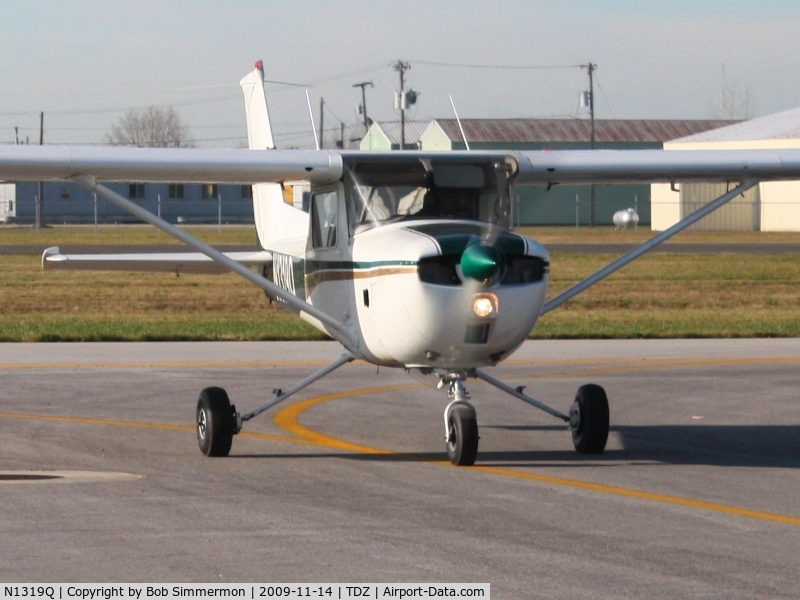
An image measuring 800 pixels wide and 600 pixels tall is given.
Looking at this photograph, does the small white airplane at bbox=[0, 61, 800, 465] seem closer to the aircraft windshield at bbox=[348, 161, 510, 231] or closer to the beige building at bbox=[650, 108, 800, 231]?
the aircraft windshield at bbox=[348, 161, 510, 231]

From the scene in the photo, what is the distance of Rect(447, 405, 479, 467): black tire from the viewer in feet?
29.9

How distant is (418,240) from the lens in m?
8.79

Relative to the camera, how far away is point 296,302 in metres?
10.0

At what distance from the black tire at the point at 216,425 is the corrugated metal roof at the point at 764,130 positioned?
5435 cm

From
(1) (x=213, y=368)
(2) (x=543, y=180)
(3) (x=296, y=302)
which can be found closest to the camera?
(3) (x=296, y=302)

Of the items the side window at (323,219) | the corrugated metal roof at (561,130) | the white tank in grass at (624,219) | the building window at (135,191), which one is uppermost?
the corrugated metal roof at (561,130)

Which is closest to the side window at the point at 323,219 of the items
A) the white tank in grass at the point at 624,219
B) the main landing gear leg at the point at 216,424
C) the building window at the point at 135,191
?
the main landing gear leg at the point at 216,424

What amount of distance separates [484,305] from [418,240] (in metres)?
0.63

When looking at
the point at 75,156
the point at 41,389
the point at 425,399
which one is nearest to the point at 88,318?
the point at 41,389

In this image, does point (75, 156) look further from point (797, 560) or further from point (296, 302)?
point (797, 560)

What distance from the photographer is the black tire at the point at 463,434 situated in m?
9.12

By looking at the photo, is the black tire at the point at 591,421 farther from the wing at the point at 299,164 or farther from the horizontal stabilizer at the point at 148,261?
the horizontal stabilizer at the point at 148,261

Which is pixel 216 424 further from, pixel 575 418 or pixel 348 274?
pixel 575 418

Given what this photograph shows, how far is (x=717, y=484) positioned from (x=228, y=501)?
323cm
